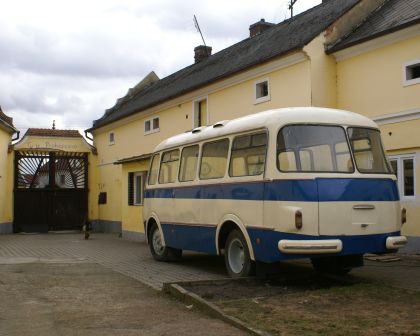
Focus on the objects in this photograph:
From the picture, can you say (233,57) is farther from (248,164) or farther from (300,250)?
(300,250)

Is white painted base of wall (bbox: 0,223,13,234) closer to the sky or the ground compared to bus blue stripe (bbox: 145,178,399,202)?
closer to the ground

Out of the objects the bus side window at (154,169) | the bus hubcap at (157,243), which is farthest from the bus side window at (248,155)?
the bus hubcap at (157,243)

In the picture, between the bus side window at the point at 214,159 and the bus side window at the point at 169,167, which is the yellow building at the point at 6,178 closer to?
the bus side window at the point at 169,167

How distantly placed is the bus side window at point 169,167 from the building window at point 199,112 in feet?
26.3

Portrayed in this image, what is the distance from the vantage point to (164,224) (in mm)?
13320

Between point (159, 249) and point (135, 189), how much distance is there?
8.15m

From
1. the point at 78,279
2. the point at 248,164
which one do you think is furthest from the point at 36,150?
the point at 248,164

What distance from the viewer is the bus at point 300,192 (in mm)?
8867

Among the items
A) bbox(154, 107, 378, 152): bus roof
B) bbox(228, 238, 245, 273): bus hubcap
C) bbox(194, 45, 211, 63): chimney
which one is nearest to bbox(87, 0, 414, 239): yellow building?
bbox(194, 45, 211, 63): chimney

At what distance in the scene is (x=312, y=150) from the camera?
927 centimetres

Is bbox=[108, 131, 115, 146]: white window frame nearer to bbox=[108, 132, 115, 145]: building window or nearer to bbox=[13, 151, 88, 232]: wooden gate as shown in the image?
bbox=[108, 132, 115, 145]: building window

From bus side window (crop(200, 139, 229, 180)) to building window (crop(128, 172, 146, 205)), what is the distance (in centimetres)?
1022

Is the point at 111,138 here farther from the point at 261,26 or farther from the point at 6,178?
the point at 261,26

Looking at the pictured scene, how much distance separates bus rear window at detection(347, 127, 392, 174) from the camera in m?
9.55
